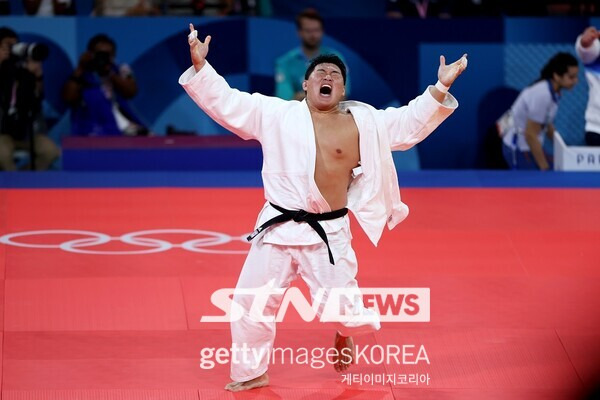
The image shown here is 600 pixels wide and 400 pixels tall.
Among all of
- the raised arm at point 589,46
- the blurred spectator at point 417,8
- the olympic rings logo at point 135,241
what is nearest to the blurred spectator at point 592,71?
the raised arm at point 589,46

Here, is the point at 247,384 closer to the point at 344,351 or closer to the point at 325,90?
the point at 344,351

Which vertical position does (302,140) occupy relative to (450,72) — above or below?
below

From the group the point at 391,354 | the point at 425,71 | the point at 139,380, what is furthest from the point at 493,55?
the point at 139,380

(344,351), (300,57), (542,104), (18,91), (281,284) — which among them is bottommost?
(344,351)

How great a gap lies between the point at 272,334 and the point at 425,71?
21.4 feet

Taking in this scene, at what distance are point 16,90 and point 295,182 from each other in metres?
5.85

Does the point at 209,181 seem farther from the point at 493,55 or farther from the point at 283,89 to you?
the point at 493,55

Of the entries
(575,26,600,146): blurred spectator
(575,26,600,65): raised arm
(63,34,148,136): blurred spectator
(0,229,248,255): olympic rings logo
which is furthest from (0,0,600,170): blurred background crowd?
(0,229,248,255): olympic rings logo

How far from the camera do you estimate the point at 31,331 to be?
226 inches

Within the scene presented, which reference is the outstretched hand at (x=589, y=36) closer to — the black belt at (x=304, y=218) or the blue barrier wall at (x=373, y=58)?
the blue barrier wall at (x=373, y=58)

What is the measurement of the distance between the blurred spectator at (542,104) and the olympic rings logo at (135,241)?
3963 millimetres

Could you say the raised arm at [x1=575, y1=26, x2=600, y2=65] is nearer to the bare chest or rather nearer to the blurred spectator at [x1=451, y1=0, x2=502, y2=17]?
the blurred spectator at [x1=451, y1=0, x2=502, y2=17]

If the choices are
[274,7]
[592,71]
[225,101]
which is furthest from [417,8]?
[225,101]

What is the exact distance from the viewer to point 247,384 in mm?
5043
